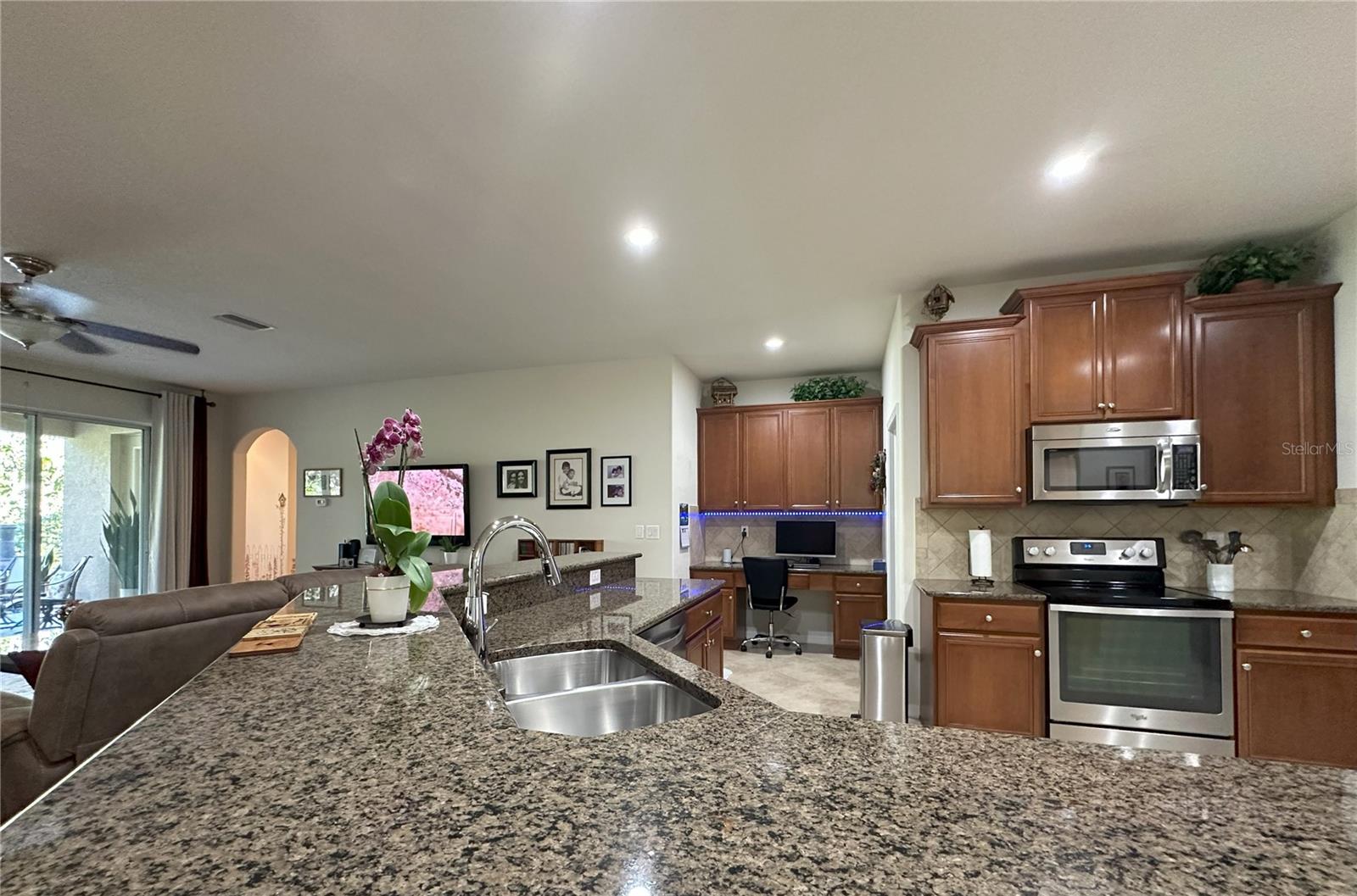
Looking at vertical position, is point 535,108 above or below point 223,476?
above

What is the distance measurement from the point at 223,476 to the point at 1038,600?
317 inches

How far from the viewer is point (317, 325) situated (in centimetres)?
416

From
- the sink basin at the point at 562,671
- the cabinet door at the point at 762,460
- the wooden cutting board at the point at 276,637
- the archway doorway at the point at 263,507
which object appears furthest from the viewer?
the archway doorway at the point at 263,507

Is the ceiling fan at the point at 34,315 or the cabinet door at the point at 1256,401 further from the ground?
the ceiling fan at the point at 34,315

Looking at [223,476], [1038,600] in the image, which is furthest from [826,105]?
[223,476]

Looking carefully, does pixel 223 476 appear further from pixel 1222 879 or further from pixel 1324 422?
pixel 1324 422

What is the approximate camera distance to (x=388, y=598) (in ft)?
4.95

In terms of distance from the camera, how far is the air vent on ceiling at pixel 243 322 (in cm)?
395

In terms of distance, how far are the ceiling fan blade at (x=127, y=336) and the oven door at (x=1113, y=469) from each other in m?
5.23

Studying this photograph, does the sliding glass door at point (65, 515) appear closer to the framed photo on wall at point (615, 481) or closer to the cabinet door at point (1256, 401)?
the framed photo on wall at point (615, 481)

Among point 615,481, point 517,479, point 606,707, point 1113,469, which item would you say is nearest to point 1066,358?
point 1113,469

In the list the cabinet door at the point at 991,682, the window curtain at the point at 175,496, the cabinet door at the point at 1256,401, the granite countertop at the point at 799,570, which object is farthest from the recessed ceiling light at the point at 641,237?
the window curtain at the point at 175,496

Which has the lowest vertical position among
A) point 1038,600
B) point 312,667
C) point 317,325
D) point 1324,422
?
point 1038,600

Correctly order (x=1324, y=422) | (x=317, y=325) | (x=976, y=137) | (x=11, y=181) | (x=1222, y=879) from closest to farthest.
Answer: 1. (x=1222, y=879)
2. (x=976, y=137)
3. (x=11, y=181)
4. (x=1324, y=422)
5. (x=317, y=325)
